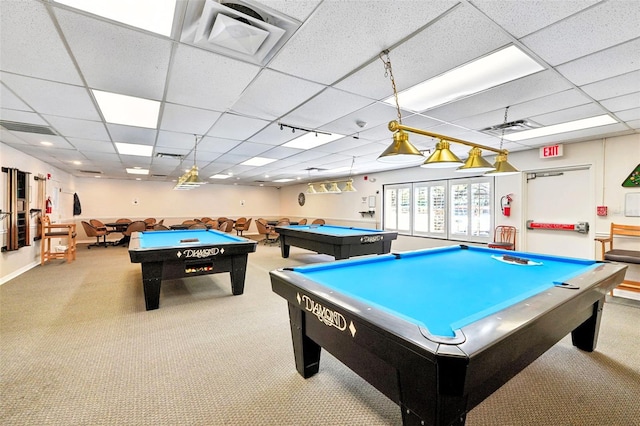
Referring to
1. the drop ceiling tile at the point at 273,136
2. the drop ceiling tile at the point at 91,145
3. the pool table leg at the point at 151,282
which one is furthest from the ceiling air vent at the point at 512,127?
the drop ceiling tile at the point at 91,145

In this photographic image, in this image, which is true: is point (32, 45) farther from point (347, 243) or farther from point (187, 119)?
point (347, 243)

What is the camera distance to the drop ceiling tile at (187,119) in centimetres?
323

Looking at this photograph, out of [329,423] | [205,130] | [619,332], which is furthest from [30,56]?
[619,332]

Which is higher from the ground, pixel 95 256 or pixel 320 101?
pixel 320 101

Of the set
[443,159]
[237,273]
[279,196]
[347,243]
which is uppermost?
[279,196]

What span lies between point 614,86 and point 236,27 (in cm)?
323

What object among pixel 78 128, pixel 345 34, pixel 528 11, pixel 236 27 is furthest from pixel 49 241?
pixel 528 11

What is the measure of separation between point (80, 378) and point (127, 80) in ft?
7.95

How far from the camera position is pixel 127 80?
8.13 ft

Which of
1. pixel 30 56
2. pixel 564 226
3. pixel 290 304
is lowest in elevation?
pixel 290 304

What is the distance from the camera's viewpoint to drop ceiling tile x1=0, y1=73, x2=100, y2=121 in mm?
2511

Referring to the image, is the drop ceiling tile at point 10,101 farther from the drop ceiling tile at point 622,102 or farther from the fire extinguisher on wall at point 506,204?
the fire extinguisher on wall at point 506,204

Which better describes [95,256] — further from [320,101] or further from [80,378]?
[320,101]

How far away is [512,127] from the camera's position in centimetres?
376
